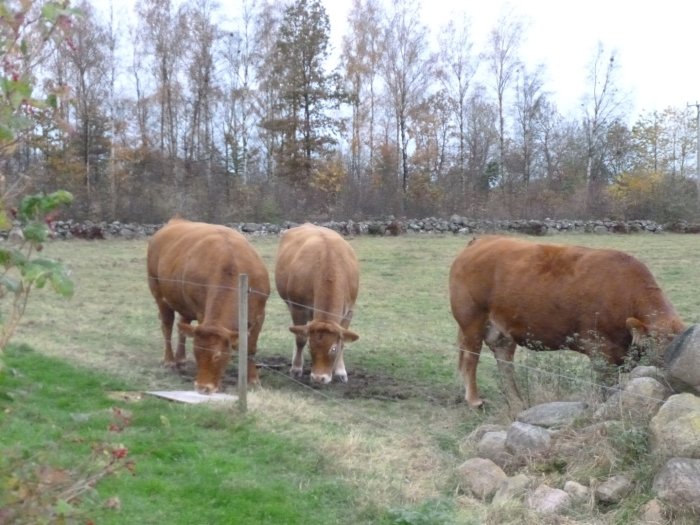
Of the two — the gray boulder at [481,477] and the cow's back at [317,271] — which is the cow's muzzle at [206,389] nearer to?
the cow's back at [317,271]

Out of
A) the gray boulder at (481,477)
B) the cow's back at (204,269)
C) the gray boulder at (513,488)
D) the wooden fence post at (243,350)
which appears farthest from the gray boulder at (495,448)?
the cow's back at (204,269)

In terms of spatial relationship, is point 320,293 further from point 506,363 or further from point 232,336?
point 506,363

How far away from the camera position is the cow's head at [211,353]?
7582mm

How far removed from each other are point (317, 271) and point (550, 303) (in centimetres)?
288

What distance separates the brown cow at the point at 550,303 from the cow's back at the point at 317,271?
148cm

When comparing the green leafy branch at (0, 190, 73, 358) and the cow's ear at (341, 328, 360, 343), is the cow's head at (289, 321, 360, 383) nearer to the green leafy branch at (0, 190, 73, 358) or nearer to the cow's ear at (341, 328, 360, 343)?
the cow's ear at (341, 328, 360, 343)

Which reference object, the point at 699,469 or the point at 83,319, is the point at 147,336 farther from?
the point at 699,469

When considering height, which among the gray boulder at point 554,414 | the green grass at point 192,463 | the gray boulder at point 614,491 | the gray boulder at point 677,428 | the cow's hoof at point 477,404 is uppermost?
the gray boulder at point 677,428

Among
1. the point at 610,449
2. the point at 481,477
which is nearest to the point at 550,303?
the point at 610,449

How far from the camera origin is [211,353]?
24.9 ft

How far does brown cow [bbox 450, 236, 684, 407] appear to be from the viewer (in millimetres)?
6664

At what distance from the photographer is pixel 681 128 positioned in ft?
162

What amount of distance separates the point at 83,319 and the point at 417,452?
771cm

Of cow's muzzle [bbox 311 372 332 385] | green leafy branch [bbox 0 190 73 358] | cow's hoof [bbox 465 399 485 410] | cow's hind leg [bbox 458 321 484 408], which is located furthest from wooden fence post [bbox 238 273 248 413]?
green leafy branch [bbox 0 190 73 358]
